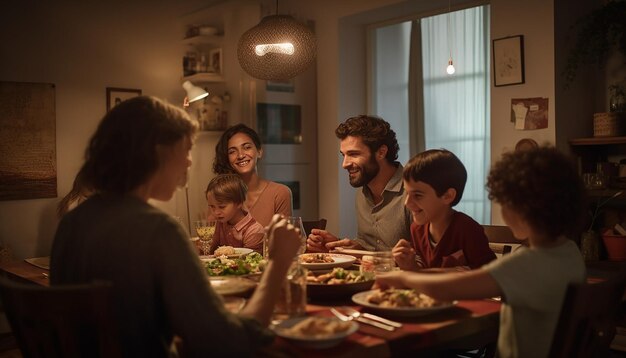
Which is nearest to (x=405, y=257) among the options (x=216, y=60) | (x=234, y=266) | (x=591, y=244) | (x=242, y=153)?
(x=234, y=266)

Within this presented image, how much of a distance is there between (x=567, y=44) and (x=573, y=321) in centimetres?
286

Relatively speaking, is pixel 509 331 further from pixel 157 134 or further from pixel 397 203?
pixel 397 203

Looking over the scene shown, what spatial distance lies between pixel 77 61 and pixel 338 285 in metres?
3.91

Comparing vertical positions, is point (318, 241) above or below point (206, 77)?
below

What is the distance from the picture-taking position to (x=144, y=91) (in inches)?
208

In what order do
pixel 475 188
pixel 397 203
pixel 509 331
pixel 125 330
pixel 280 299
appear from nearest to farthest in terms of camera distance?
1. pixel 125 330
2. pixel 509 331
3. pixel 280 299
4. pixel 397 203
5. pixel 475 188

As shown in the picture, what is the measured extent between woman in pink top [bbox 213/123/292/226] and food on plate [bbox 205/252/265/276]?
1.25 meters

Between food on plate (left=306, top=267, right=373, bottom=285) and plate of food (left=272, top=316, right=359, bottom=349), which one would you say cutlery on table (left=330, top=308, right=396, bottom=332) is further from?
A: food on plate (left=306, top=267, right=373, bottom=285)

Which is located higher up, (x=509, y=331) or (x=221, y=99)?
(x=221, y=99)

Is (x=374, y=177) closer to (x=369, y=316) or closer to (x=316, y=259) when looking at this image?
(x=316, y=259)

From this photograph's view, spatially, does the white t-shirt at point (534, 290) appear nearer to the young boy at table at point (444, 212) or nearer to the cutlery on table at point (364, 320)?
the cutlery on table at point (364, 320)

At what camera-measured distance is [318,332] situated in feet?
4.52

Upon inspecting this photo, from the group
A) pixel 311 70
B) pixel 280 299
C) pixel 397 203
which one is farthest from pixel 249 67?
pixel 311 70

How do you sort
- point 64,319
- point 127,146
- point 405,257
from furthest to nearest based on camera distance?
point 405,257, point 127,146, point 64,319
